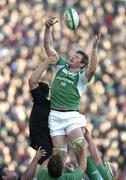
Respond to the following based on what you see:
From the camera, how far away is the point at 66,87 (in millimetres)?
12953

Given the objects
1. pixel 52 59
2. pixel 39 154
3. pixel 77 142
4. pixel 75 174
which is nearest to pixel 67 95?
pixel 52 59

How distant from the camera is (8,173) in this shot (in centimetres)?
1202

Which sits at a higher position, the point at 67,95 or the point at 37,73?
the point at 37,73

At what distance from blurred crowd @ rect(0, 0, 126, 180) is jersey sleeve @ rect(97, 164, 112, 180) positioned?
24.5 feet

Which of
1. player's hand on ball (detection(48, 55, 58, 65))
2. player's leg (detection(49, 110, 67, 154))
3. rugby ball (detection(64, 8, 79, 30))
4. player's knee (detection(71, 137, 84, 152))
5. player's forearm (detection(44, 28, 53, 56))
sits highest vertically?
rugby ball (detection(64, 8, 79, 30))

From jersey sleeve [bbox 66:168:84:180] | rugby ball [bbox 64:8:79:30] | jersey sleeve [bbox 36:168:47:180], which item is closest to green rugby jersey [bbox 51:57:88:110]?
rugby ball [bbox 64:8:79:30]

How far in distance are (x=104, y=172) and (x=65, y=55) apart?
1269cm

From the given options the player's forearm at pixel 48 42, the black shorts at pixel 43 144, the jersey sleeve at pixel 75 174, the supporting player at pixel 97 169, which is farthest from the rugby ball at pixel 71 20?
the jersey sleeve at pixel 75 174

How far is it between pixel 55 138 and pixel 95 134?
10281mm

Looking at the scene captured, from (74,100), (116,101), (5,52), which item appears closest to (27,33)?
(5,52)

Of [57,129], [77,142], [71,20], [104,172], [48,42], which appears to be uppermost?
[71,20]

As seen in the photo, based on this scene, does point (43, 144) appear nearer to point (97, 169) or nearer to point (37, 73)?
point (97, 169)

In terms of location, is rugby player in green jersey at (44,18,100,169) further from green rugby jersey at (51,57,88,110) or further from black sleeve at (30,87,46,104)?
black sleeve at (30,87,46,104)

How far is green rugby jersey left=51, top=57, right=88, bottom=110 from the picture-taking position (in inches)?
510
